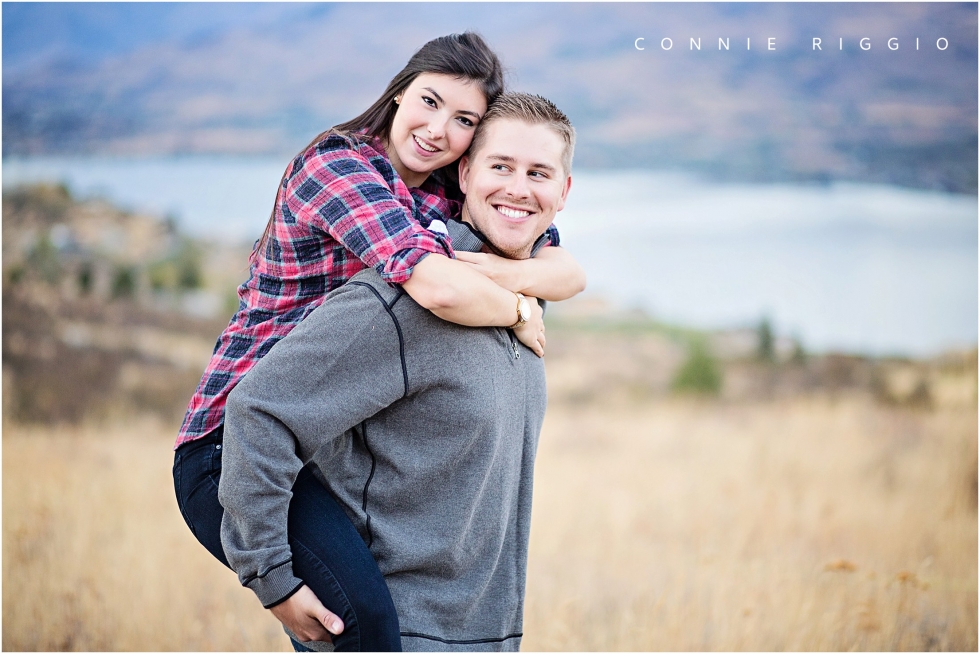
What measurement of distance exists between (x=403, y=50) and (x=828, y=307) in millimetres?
10276

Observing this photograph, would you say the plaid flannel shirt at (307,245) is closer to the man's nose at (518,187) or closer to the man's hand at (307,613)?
the man's nose at (518,187)

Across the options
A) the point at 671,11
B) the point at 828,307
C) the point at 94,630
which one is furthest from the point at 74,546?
the point at 671,11

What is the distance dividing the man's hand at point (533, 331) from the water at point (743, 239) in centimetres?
1225

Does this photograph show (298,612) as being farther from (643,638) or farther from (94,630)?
(94,630)

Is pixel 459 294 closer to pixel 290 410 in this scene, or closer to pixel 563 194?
pixel 290 410

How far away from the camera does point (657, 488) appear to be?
24.6ft

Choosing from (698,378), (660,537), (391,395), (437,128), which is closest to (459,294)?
(391,395)

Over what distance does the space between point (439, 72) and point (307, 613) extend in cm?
131

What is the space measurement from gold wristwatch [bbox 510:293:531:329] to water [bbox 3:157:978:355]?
40.6 ft

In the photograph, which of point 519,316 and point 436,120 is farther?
point 436,120

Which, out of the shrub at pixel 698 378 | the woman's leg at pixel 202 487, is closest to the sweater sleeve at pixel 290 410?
the woman's leg at pixel 202 487

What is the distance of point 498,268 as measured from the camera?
5.99 ft

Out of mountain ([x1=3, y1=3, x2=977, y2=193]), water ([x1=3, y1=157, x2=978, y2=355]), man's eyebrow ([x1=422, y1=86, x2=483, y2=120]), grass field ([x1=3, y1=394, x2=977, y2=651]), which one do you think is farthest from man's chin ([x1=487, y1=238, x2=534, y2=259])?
mountain ([x1=3, y1=3, x2=977, y2=193])

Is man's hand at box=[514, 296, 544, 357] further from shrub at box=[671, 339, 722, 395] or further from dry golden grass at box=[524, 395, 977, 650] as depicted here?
shrub at box=[671, 339, 722, 395]
